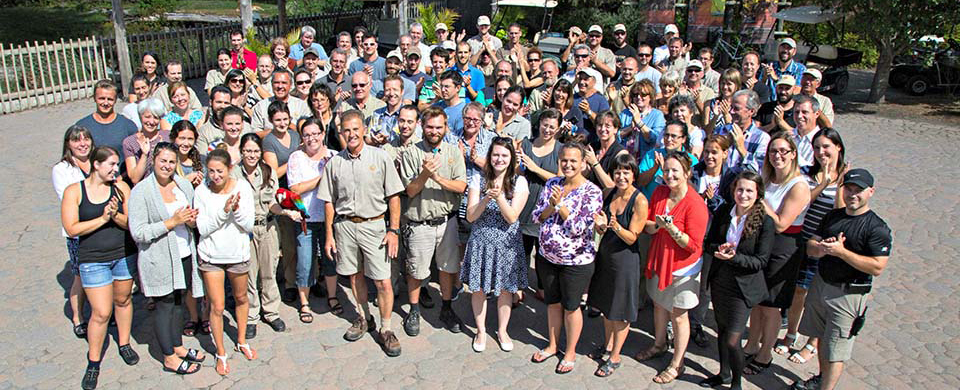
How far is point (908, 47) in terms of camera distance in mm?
14570

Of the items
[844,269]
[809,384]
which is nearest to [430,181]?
[844,269]

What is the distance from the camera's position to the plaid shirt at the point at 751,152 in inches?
232

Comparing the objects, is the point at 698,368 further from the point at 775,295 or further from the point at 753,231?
the point at 753,231

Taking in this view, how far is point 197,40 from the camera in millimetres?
17422

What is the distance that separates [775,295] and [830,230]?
1.92 ft

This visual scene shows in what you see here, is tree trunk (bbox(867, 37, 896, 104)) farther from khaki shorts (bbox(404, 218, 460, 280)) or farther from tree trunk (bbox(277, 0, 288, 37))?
tree trunk (bbox(277, 0, 288, 37))

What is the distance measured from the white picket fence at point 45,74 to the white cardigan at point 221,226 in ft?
36.2

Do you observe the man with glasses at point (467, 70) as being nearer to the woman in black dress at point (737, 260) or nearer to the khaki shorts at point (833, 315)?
the woman in black dress at point (737, 260)

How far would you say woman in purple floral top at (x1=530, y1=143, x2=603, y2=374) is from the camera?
4957 millimetres

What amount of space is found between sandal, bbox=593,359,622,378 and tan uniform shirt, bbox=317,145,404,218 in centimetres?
197

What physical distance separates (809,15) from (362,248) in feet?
49.4

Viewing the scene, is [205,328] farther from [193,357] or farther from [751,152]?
[751,152]

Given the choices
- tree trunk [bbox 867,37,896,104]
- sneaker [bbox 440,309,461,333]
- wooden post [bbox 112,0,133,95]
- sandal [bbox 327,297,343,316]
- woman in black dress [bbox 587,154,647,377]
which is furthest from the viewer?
tree trunk [bbox 867,37,896,104]

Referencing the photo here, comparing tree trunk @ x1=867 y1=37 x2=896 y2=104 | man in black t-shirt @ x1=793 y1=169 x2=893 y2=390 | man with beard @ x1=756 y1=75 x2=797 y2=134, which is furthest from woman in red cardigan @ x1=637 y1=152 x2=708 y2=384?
tree trunk @ x1=867 y1=37 x2=896 y2=104
